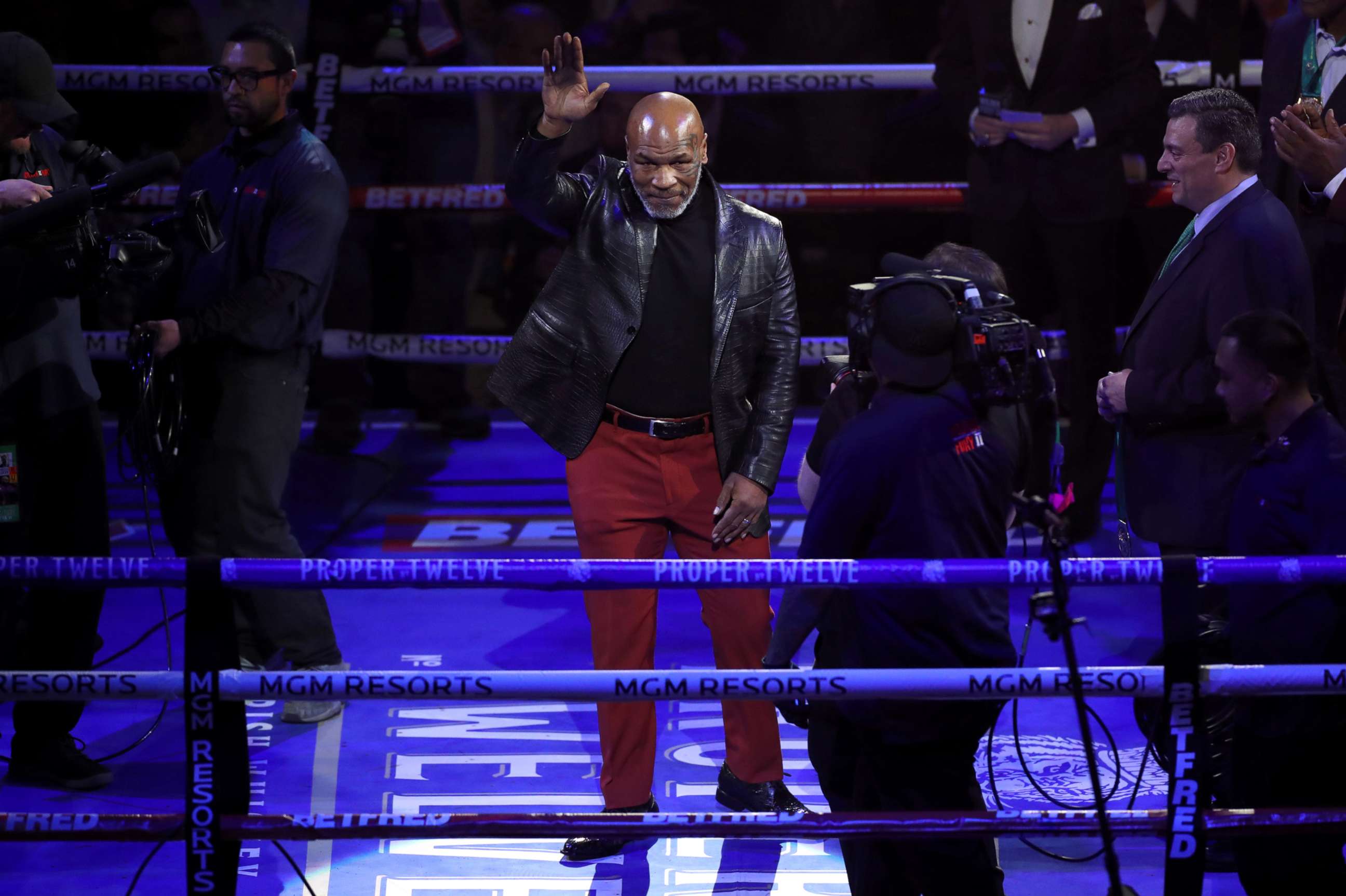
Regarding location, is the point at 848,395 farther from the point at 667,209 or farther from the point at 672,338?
the point at 667,209

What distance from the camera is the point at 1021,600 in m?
5.44

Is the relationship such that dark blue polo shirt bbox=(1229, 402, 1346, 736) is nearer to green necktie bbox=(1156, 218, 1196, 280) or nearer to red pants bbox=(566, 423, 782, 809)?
green necktie bbox=(1156, 218, 1196, 280)

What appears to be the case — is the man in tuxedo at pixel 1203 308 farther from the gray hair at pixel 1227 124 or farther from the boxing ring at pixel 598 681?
the boxing ring at pixel 598 681

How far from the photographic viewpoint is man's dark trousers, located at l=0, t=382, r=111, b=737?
13.2ft

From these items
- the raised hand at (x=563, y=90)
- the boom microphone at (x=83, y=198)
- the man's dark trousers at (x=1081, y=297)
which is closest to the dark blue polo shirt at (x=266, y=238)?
the boom microphone at (x=83, y=198)

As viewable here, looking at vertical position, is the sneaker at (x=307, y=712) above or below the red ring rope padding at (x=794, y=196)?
below

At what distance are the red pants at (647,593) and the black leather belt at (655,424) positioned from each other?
0.04ft

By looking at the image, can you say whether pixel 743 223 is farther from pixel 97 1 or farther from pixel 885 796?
pixel 97 1

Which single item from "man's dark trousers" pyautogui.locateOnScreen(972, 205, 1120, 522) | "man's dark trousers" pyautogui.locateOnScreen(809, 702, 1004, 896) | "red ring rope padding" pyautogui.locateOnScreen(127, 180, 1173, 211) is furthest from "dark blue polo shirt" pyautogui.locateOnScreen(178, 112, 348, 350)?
"man's dark trousers" pyautogui.locateOnScreen(972, 205, 1120, 522)

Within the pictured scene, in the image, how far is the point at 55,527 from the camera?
4090 millimetres

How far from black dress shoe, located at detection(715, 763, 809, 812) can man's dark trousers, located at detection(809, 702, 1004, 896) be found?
952 mm

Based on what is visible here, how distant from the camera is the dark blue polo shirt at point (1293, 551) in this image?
295cm

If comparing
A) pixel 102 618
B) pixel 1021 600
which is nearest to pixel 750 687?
pixel 1021 600

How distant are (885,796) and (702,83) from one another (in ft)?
13.3
